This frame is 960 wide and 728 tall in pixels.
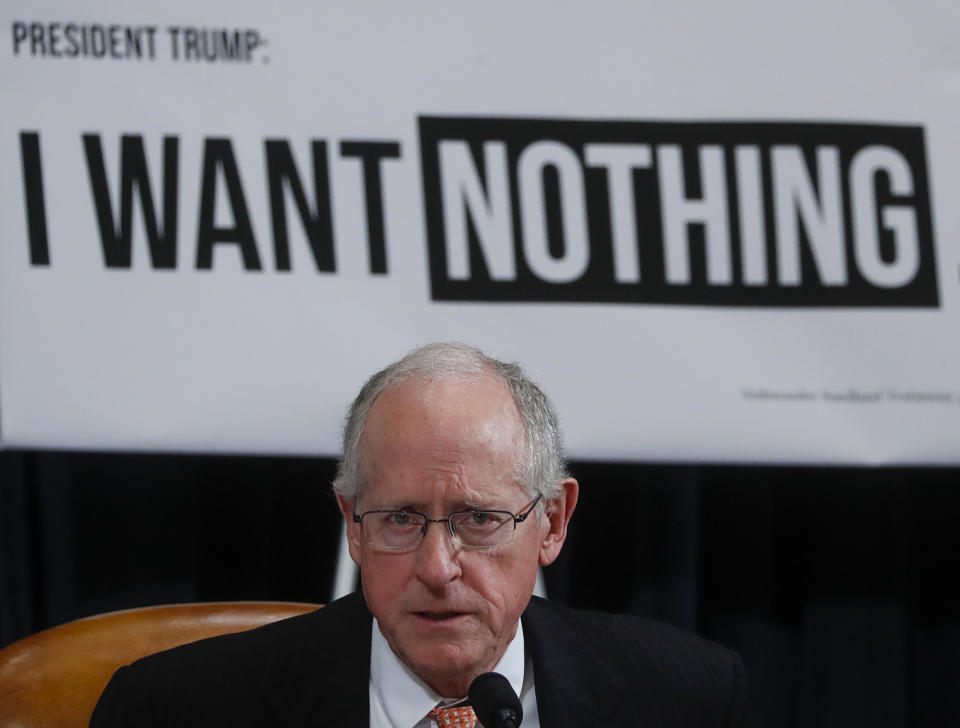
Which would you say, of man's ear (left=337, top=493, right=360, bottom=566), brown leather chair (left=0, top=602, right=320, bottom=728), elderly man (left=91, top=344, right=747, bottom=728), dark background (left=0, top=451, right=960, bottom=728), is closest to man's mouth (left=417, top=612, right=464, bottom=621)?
elderly man (left=91, top=344, right=747, bottom=728)

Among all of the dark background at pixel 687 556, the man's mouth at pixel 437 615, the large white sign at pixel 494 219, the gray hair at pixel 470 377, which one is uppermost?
the large white sign at pixel 494 219

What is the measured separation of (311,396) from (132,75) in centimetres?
70

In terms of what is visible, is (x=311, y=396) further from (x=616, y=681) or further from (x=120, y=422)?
(x=616, y=681)

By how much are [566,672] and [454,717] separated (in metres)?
0.19

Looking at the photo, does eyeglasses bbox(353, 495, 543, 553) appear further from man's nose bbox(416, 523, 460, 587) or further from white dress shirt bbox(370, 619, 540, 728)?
white dress shirt bbox(370, 619, 540, 728)

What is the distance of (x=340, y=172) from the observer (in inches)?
88.6

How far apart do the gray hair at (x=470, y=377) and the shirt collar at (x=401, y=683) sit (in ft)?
0.72

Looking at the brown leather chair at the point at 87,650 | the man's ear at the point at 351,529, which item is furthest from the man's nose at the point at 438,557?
the brown leather chair at the point at 87,650

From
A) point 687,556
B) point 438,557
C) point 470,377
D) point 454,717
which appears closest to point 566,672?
point 454,717

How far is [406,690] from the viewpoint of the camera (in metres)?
1.47

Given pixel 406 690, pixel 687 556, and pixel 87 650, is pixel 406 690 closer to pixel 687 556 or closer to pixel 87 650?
pixel 87 650

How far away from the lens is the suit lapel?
58.5 inches

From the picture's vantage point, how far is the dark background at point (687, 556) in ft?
8.41

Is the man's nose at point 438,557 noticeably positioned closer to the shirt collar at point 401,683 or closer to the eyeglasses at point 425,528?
the eyeglasses at point 425,528
